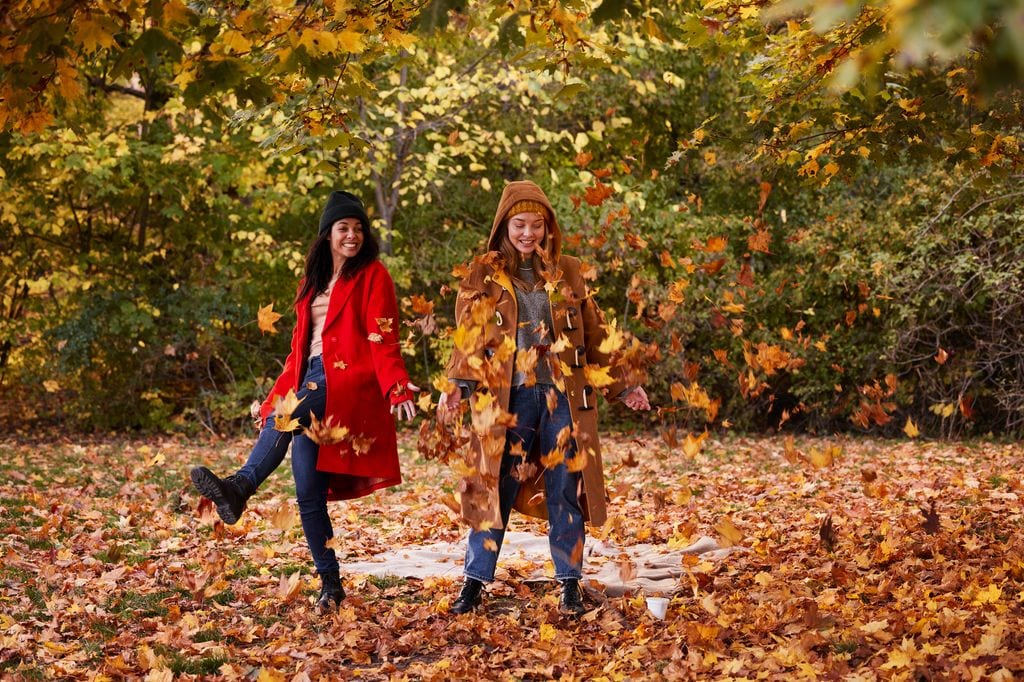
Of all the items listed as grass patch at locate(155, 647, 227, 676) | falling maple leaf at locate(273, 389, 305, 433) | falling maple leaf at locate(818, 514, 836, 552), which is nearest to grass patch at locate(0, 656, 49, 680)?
grass patch at locate(155, 647, 227, 676)

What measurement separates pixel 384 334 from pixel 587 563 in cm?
195

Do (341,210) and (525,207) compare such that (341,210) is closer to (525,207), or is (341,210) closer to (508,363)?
(525,207)

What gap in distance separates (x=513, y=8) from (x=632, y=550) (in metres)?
3.41

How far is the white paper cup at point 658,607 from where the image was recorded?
185 inches

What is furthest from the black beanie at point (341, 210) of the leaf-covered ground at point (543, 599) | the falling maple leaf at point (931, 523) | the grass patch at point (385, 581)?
the falling maple leaf at point (931, 523)

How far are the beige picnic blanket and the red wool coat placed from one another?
1095 mm

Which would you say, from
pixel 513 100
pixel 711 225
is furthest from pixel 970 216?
pixel 513 100

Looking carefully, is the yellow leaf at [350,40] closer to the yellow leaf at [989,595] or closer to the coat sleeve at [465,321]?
the coat sleeve at [465,321]

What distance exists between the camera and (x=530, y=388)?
4.72 meters

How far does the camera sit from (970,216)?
1242 cm

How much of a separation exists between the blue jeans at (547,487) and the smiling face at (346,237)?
1053 mm

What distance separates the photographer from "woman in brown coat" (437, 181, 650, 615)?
15.2 feet

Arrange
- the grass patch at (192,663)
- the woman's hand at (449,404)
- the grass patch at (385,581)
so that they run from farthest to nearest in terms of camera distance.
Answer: the grass patch at (385,581), the woman's hand at (449,404), the grass patch at (192,663)

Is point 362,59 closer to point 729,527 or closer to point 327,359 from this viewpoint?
point 327,359
